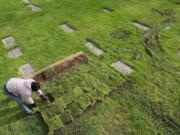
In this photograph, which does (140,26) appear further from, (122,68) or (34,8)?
(34,8)

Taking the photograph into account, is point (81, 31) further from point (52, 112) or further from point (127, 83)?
point (52, 112)

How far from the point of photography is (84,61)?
27.1 feet

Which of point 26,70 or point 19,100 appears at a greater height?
point 19,100

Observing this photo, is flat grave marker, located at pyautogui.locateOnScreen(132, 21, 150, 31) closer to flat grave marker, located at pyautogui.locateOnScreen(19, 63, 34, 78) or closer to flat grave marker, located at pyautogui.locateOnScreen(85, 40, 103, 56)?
flat grave marker, located at pyautogui.locateOnScreen(85, 40, 103, 56)

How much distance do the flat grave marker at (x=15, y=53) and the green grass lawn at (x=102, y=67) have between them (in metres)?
0.18

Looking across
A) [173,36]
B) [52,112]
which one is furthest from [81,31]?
[52,112]

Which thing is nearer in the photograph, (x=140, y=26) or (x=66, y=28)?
(x=140, y=26)

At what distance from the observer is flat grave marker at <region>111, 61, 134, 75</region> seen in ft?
25.6

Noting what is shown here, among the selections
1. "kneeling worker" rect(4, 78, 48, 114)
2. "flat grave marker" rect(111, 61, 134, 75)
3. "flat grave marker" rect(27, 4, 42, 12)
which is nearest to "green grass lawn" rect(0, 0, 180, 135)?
"flat grave marker" rect(111, 61, 134, 75)

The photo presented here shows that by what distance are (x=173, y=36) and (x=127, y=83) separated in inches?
132

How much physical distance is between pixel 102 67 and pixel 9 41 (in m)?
4.57

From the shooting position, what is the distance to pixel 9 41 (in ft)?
33.0

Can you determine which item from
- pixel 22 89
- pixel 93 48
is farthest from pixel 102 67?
pixel 22 89

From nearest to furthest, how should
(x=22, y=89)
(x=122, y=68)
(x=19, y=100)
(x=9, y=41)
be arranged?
(x=22, y=89), (x=19, y=100), (x=122, y=68), (x=9, y=41)
